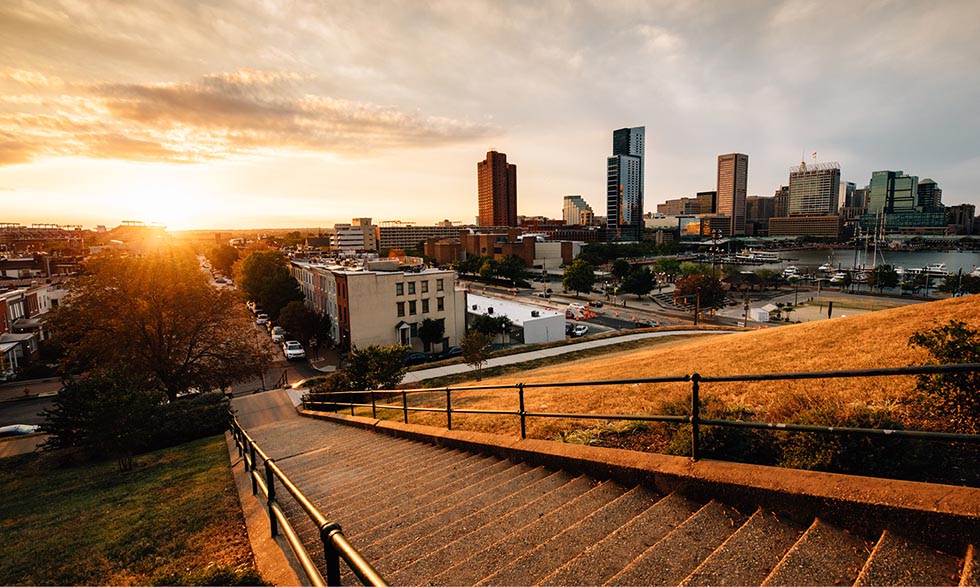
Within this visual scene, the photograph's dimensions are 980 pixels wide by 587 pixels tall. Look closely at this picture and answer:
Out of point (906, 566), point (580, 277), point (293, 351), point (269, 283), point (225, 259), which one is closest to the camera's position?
point (906, 566)

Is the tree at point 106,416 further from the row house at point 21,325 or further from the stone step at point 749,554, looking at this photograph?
the row house at point 21,325

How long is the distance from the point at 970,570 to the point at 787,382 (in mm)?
5503

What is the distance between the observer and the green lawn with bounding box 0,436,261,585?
4535 millimetres

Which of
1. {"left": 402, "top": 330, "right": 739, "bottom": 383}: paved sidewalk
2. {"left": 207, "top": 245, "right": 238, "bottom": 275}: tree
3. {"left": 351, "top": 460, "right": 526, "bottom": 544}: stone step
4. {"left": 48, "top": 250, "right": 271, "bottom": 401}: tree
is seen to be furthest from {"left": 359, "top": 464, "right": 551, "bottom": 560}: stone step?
{"left": 207, "top": 245, "right": 238, "bottom": 275}: tree

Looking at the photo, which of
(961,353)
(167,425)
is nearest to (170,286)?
(167,425)

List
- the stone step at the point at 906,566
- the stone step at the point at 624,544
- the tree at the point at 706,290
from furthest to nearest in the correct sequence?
the tree at the point at 706,290 < the stone step at the point at 624,544 < the stone step at the point at 906,566

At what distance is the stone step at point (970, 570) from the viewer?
225 cm

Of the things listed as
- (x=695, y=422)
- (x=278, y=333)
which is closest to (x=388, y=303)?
(x=278, y=333)

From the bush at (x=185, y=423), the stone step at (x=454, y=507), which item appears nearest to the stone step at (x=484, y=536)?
the stone step at (x=454, y=507)

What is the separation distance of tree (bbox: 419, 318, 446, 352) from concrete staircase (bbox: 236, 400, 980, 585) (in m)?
31.9

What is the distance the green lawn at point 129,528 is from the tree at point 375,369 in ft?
27.5

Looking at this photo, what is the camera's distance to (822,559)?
2721 millimetres

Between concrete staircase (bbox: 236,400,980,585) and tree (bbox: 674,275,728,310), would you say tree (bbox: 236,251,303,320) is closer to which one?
tree (bbox: 674,275,728,310)

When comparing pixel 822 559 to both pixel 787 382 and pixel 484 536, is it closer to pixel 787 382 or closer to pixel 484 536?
pixel 484 536
